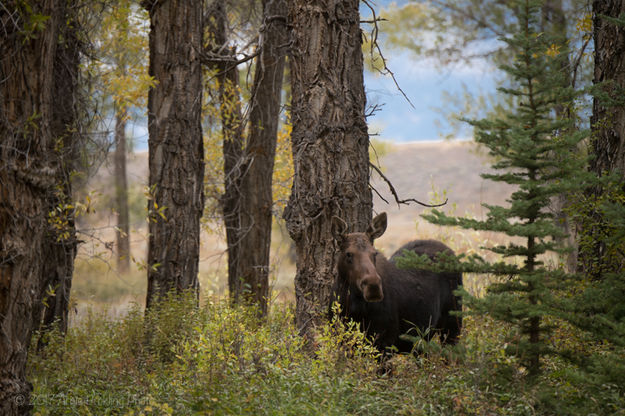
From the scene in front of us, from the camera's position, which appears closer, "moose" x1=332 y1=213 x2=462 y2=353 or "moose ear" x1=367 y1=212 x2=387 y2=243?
"moose" x1=332 y1=213 x2=462 y2=353

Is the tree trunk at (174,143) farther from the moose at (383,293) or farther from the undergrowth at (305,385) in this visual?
the moose at (383,293)

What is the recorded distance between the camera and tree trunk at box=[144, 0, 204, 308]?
9539 mm

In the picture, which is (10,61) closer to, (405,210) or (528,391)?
(528,391)

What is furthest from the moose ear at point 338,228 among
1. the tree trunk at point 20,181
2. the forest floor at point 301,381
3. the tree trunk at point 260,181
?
the tree trunk at point 260,181

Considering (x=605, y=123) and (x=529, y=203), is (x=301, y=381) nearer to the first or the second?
(x=529, y=203)

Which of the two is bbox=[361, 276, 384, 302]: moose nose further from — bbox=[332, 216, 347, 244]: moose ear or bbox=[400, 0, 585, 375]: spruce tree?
bbox=[400, 0, 585, 375]: spruce tree

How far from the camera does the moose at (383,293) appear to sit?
7.07m

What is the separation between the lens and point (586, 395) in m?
4.94

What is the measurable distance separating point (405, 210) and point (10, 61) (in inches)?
2078

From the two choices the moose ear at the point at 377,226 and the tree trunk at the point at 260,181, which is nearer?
the moose ear at the point at 377,226

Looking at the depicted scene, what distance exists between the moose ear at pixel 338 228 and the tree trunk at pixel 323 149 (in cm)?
8

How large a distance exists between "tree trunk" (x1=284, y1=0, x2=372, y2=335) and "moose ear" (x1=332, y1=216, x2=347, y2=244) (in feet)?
0.27

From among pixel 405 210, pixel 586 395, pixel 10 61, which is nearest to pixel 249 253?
pixel 10 61

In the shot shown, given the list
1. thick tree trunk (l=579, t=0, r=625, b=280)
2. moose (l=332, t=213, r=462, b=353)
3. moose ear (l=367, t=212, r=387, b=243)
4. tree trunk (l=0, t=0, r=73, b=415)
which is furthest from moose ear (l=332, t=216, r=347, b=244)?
tree trunk (l=0, t=0, r=73, b=415)
